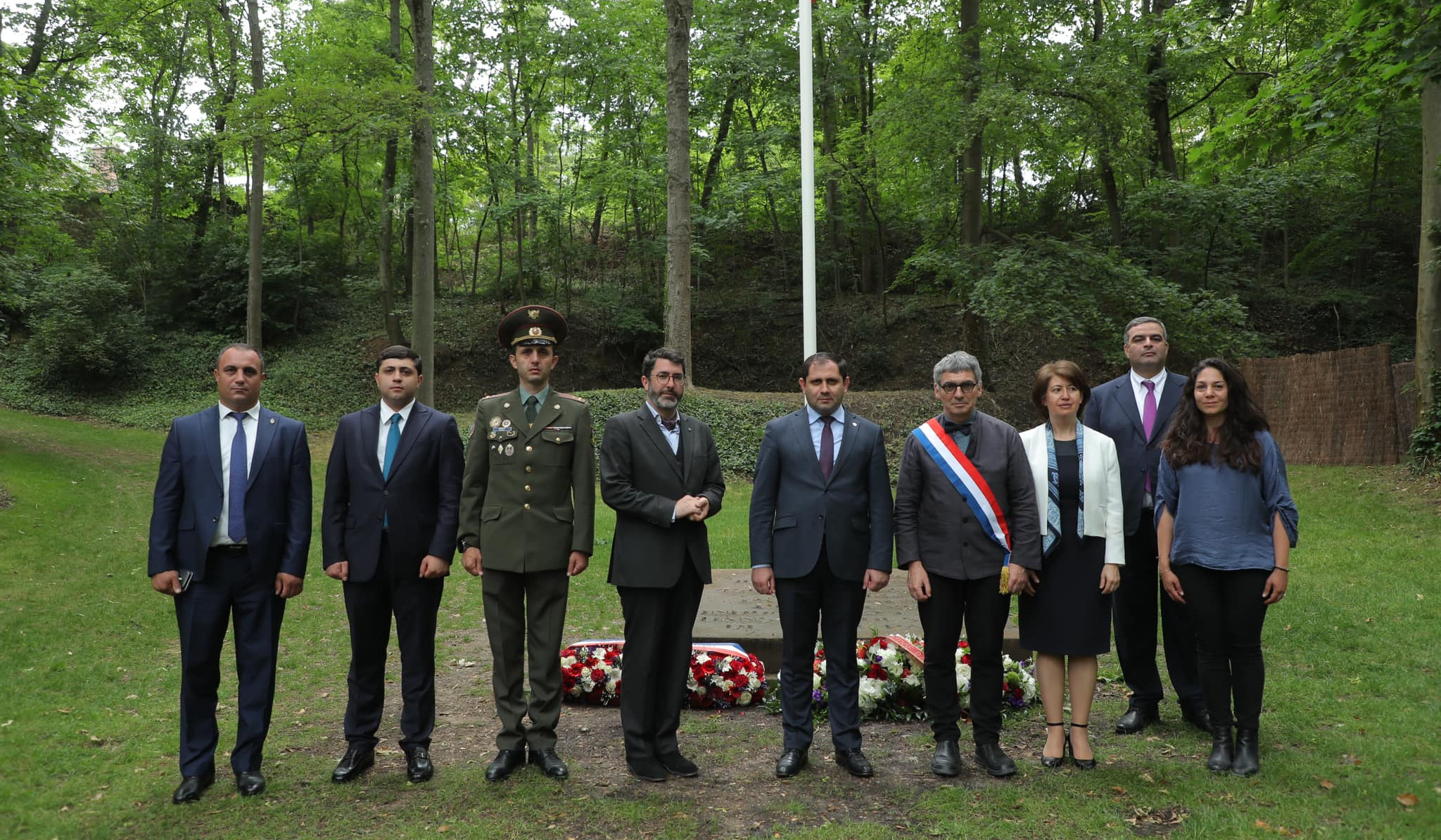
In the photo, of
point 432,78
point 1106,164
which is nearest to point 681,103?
point 432,78

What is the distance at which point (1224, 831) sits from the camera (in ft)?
12.4

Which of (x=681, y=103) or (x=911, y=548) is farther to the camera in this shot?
(x=681, y=103)

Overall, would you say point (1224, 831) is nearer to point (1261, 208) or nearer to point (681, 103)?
point (681, 103)

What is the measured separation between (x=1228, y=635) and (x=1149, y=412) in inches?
48.9

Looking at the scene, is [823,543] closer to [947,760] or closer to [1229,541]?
[947,760]

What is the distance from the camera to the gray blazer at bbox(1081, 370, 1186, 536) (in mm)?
5051

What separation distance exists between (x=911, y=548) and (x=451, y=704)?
3087 mm

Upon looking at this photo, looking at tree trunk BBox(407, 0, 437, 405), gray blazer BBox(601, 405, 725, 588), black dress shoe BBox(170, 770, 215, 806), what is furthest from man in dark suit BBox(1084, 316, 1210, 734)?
tree trunk BBox(407, 0, 437, 405)

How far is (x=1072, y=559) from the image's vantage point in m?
4.49

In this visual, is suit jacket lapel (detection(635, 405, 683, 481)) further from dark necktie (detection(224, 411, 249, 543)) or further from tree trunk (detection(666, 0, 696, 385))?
tree trunk (detection(666, 0, 696, 385))

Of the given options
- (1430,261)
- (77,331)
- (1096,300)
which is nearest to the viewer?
(1430,261)

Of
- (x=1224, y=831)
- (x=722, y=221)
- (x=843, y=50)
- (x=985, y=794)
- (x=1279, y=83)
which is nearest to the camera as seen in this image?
(x=1224, y=831)

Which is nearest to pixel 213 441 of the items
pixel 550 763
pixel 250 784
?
pixel 250 784

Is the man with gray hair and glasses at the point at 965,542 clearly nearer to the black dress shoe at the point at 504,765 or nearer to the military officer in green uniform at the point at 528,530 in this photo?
the military officer in green uniform at the point at 528,530
